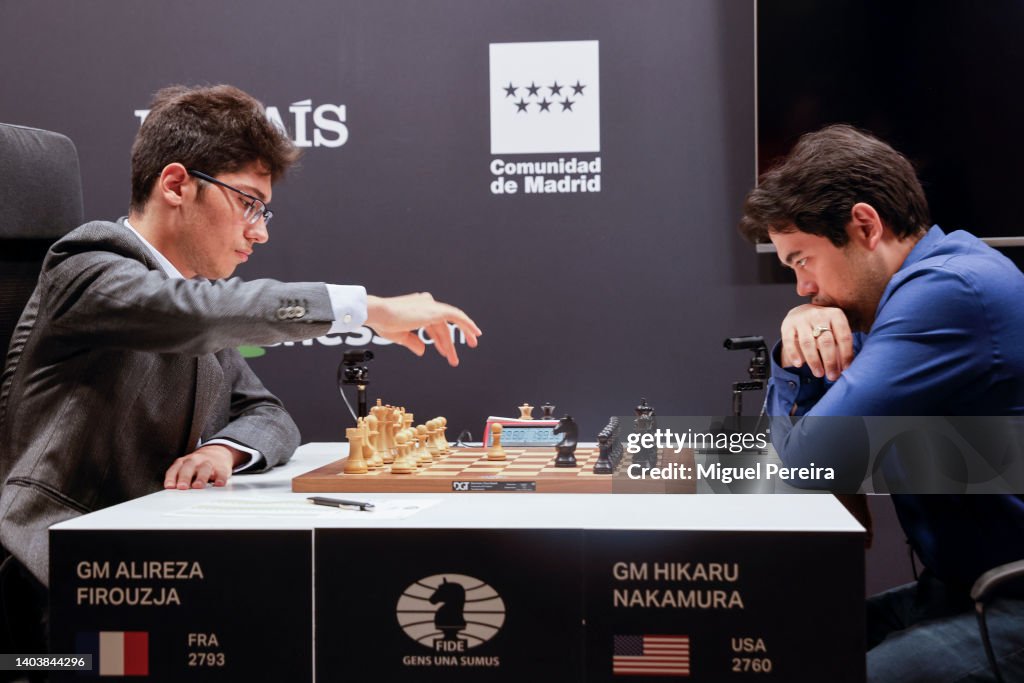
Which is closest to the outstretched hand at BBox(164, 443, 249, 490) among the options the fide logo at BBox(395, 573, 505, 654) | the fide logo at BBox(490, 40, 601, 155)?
the fide logo at BBox(395, 573, 505, 654)

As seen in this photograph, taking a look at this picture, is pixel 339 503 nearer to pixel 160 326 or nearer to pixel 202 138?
pixel 160 326

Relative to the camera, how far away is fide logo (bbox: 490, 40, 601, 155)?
3547 mm

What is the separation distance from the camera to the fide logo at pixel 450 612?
4.51 feet

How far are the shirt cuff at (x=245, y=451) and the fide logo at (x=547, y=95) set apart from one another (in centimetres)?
187

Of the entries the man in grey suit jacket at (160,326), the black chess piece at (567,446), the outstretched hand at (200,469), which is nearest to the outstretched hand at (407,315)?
the man in grey suit jacket at (160,326)

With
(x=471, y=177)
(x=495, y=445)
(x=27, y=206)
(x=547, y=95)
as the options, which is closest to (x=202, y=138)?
(x=27, y=206)

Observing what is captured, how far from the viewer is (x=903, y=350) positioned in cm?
192

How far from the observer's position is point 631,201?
3566 millimetres

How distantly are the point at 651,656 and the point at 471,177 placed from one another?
2.55 meters

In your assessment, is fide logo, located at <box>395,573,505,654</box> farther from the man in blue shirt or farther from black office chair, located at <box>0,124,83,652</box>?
black office chair, located at <box>0,124,83,652</box>

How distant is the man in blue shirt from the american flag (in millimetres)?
527

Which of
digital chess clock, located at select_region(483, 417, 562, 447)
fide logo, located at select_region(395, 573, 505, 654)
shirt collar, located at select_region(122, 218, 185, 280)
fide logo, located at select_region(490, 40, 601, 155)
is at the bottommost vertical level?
fide logo, located at select_region(395, 573, 505, 654)

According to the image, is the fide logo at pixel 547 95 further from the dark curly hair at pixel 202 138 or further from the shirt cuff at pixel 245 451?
the shirt cuff at pixel 245 451

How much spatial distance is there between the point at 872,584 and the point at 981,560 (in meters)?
1.81
